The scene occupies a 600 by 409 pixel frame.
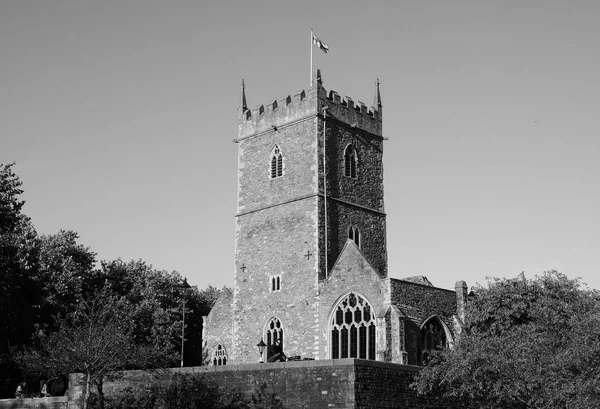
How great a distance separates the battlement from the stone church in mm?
68

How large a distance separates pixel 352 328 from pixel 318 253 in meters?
4.59

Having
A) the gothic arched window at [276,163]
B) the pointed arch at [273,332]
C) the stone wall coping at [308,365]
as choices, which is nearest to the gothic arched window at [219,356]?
the pointed arch at [273,332]

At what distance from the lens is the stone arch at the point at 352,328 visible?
137 feet

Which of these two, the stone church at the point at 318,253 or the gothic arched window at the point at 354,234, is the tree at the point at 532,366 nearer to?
the stone church at the point at 318,253

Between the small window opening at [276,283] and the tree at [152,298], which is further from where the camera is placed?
the tree at [152,298]

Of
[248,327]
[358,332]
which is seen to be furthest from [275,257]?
[358,332]

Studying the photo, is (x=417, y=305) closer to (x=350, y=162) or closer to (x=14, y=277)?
(x=350, y=162)

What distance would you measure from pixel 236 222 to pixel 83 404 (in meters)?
18.2

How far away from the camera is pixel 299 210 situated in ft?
154

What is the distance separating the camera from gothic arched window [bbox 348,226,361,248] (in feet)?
156

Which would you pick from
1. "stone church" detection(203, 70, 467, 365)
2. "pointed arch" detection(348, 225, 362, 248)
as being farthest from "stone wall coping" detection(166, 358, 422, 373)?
"pointed arch" detection(348, 225, 362, 248)

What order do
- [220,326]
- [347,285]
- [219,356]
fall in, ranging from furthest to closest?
1. [220,326]
2. [219,356]
3. [347,285]

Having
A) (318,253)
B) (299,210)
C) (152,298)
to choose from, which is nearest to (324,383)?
(318,253)

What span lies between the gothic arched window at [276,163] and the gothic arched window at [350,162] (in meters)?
3.65
